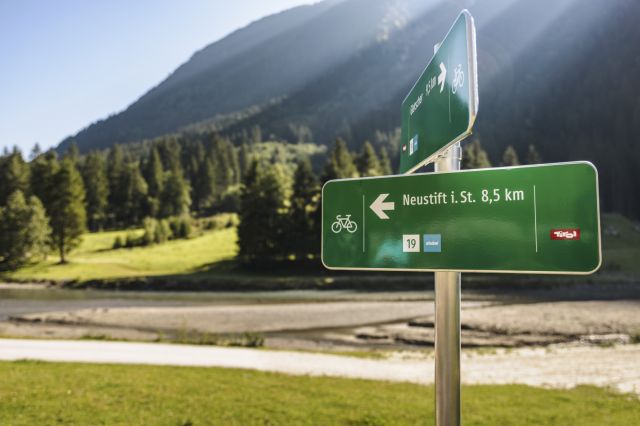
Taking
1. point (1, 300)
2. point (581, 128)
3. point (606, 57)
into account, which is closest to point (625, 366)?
point (1, 300)

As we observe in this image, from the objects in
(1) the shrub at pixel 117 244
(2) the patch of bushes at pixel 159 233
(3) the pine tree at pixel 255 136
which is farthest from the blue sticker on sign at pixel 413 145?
(3) the pine tree at pixel 255 136

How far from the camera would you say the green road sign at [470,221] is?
1.97m

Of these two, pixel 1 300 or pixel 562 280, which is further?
pixel 562 280

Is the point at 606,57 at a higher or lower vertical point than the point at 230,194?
higher

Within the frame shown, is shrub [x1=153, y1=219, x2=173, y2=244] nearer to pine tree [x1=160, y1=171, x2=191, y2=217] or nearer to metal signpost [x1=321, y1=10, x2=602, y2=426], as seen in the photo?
pine tree [x1=160, y1=171, x2=191, y2=217]

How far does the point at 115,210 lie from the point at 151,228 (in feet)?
92.3

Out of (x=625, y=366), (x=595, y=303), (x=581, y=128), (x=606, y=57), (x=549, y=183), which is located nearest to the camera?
(x=549, y=183)

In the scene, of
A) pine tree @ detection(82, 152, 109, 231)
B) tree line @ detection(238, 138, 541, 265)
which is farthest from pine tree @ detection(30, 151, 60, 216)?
tree line @ detection(238, 138, 541, 265)

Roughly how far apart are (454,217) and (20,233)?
69.6 meters

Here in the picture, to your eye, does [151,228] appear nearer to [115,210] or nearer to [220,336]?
[115,210]

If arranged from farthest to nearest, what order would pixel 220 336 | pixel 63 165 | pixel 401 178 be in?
pixel 63 165, pixel 220 336, pixel 401 178

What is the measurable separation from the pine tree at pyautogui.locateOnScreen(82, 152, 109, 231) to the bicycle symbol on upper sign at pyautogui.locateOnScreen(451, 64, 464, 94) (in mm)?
97423

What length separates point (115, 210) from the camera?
94188 millimetres

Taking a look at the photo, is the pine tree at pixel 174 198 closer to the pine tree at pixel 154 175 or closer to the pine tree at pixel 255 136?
the pine tree at pixel 154 175
